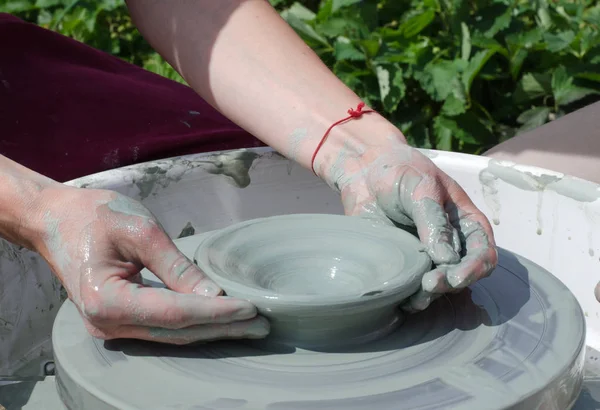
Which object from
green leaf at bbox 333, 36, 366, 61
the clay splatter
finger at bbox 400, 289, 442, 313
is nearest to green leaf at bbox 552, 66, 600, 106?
green leaf at bbox 333, 36, 366, 61

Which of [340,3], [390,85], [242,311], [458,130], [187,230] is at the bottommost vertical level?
[458,130]

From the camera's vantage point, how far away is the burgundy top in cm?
166

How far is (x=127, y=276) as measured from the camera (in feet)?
3.52

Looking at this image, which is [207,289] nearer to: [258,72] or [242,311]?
[242,311]

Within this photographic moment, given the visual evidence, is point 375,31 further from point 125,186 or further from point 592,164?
point 125,186

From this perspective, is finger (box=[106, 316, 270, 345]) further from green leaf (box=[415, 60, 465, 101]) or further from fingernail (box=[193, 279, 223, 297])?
green leaf (box=[415, 60, 465, 101])

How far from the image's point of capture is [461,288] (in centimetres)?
112

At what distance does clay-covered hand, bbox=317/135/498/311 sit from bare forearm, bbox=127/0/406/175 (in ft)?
0.19

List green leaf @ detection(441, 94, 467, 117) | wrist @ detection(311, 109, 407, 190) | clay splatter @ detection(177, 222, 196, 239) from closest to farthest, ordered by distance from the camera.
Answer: wrist @ detection(311, 109, 407, 190)
clay splatter @ detection(177, 222, 196, 239)
green leaf @ detection(441, 94, 467, 117)

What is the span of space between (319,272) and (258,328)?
193mm

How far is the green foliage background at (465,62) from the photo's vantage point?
2.82 m

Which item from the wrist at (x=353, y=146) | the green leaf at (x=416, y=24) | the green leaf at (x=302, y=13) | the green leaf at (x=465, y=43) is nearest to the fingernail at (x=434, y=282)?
the wrist at (x=353, y=146)

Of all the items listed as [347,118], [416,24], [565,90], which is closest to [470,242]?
[347,118]

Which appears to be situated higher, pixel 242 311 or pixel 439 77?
pixel 242 311
